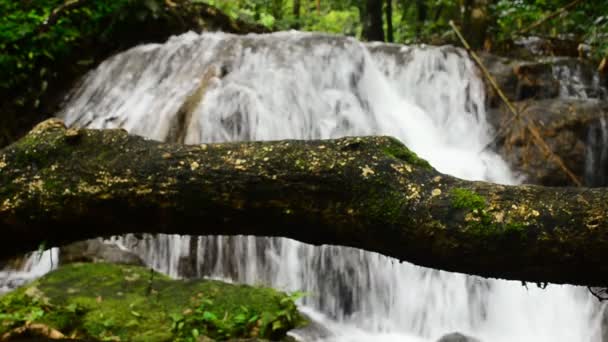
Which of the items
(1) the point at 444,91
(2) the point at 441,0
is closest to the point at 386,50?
(1) the point at 444,91

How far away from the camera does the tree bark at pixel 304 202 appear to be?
173cm

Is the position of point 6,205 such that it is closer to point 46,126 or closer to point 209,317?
point 46,126

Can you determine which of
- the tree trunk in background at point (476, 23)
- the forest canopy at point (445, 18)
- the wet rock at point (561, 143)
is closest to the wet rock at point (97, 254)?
the wet rock at point (561, 143)

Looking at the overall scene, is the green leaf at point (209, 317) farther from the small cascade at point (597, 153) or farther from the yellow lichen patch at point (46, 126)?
the small cascade at point (597, 153)

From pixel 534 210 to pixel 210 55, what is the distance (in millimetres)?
8834

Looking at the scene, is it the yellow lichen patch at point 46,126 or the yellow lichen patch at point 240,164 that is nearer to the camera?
the yellow lichen patch at point 240,164

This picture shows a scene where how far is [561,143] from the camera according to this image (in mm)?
8617

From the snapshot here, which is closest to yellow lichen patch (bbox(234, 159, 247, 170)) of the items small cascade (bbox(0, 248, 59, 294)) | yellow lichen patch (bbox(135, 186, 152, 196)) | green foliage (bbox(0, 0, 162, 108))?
yellow lichen patch (bbox(135, 186, 152, 196))

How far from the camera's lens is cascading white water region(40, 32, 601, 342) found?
6.75 meters

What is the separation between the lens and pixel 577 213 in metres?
1.70

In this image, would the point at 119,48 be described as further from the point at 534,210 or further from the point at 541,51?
the point at 534,210

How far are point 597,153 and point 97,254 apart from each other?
7.14 m

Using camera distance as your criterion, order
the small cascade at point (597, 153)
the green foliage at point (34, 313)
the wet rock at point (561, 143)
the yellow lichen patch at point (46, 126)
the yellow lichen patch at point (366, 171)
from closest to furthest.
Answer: the yellow lichen patch at point (366, 171) < the yellow lichen patch at point (46, 126) < the green foliage at point (34, 313) < the wet rock at point (561, 143) < the small cascade at point (597, 153)

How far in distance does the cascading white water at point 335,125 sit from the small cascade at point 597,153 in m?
1.25
